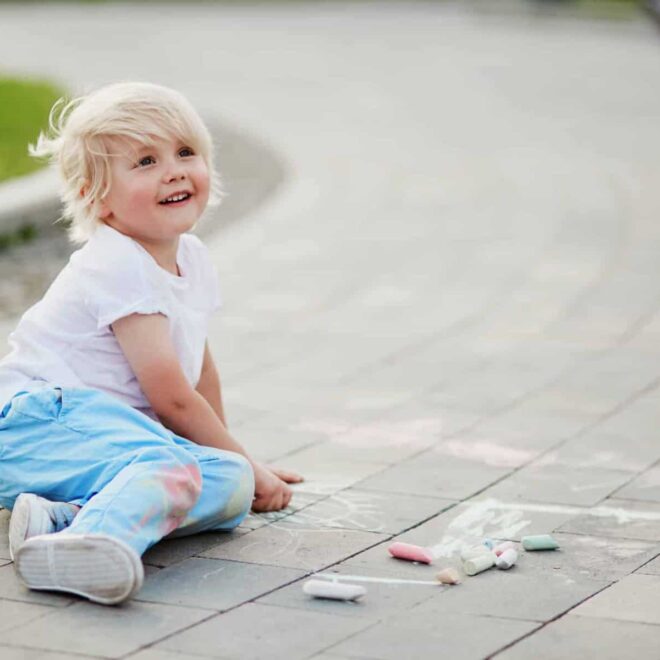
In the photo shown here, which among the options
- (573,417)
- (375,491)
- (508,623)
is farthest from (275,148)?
(508,623)

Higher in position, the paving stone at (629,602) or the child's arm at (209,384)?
the child's arm at (209,384)

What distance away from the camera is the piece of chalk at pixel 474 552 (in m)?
3.66

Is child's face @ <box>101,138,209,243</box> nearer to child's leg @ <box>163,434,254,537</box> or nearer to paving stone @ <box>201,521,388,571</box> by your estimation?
child's leg @ <box>163,434,254,537</box>

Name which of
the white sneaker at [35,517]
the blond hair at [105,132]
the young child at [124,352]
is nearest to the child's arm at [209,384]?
the young child at [124,352]

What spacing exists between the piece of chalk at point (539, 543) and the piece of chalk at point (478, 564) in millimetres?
153

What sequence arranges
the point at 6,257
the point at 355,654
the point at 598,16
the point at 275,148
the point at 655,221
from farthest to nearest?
the point at 598,16, the point at 275,148, the point at 655,221, the point at 6,257, the point at 355,654

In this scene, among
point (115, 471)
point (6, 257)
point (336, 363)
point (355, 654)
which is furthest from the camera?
point (6, 257)

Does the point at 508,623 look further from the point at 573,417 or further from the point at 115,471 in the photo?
the point at 573,417

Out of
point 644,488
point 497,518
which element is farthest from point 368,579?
point 644,488

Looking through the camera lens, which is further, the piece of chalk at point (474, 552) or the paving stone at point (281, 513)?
the paving stone at point (281, 513)

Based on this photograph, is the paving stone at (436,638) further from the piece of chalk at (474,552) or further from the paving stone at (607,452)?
the paving stone at (607,452)

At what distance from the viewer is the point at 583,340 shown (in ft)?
20.5

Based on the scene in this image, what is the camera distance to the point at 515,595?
3.45 m

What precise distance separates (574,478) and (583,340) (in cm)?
187
